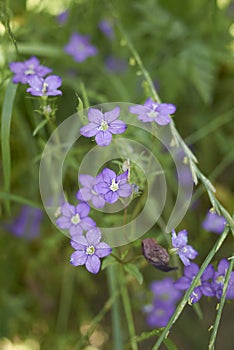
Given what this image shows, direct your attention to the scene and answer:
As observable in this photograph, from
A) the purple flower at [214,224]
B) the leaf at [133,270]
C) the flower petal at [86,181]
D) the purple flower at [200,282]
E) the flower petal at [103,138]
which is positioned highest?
the flower petal at [103,138]

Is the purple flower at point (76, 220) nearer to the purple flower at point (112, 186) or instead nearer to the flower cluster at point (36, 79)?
the purple flower at point (112, 186)

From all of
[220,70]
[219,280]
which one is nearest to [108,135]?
[219,280]

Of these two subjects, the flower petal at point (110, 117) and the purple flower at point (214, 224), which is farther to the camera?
the purple flower at point (214, 224)

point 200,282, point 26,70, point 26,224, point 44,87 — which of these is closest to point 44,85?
point 44,87

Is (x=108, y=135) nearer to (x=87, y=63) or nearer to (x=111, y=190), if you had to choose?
(x=111, y=190)

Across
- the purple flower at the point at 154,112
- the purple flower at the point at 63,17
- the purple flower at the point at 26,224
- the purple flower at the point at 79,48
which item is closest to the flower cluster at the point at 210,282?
the purple flower at the point at 154,112

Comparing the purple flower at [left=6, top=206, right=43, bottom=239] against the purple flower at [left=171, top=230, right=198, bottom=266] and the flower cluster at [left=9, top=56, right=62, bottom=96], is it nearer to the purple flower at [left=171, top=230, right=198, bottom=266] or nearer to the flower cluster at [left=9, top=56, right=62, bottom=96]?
the flower cluster at [left=9, top=56, right=62, bottom=96]

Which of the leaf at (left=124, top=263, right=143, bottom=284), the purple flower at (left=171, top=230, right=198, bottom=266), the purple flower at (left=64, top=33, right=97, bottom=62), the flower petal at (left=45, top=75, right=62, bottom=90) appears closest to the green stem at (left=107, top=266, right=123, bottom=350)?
the leaf at (left=124, top=263, right=143, bottom=284)
